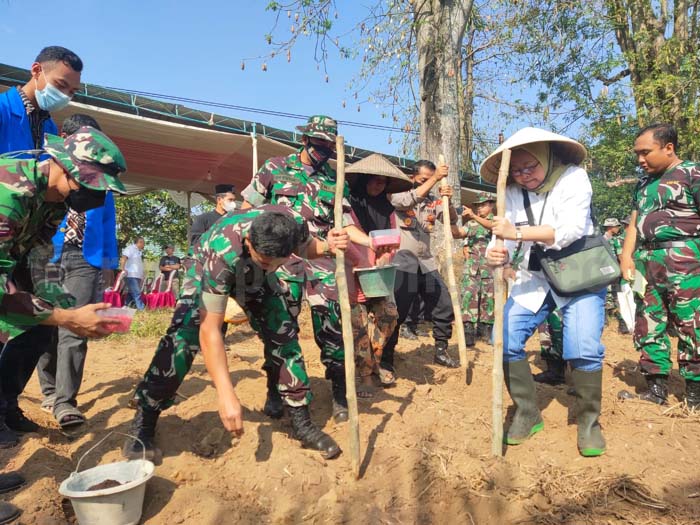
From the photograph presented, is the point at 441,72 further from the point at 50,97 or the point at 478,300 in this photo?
the point at 50,97

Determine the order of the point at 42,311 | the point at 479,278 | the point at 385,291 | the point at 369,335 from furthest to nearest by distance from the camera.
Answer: the point at 479,278, the point at 369,335, the point at 385,291, the point at 42,311

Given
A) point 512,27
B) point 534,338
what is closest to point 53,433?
point 534,338

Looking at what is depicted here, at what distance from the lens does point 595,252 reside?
9.59 ft

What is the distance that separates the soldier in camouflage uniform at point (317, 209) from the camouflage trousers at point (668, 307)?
2369 millimetres

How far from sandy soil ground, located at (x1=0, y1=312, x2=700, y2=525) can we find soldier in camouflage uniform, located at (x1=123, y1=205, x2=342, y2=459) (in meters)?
0.25

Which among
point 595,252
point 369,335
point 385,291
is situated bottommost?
point 369,335

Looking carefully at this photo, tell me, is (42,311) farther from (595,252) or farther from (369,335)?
(595,252)

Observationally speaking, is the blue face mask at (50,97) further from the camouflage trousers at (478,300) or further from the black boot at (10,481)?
the camouflage trousers at (478,300)

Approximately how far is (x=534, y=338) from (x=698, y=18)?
344 inches

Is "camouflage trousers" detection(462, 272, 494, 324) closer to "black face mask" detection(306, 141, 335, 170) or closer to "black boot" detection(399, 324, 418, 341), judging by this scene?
"black boot" detection(399, 324, 418, 341)

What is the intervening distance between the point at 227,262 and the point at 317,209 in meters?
1.23

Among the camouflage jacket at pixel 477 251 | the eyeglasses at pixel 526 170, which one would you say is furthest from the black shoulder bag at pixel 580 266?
the camouflage jacket at pixel 477 251

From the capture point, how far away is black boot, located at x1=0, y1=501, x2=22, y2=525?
2.12m

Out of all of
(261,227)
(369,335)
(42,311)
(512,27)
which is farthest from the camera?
(512,27)
